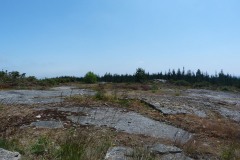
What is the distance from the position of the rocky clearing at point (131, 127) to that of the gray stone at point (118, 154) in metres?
0.02

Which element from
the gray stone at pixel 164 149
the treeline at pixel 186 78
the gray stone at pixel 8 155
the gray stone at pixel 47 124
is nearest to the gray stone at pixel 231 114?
the gray stone at pixel 164 149

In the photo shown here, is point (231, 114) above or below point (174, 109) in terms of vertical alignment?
below

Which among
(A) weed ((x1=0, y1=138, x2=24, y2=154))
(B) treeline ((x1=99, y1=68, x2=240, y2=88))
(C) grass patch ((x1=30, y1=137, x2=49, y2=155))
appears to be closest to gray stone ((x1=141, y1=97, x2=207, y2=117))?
(C) grass patch ((x1=30, y1=137, x2=49, y2=155))

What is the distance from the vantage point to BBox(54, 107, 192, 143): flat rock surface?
8.77 meters

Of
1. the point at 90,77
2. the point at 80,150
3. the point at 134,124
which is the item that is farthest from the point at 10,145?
the point at 90,77

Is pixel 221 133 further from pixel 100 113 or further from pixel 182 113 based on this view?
pixel 100 113

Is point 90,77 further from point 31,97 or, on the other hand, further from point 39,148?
point 39,148

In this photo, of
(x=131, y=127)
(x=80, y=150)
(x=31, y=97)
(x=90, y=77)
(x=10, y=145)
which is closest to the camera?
(x=80, y=150)

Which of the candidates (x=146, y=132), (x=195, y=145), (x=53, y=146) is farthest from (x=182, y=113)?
(x=53, y=146)

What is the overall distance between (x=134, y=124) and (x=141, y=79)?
31298 millimetres

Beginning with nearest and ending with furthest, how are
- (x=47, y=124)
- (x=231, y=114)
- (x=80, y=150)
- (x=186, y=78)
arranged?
(x=80, y=150) < (x=47, y=124) < (x=231, y=114) < (x=186, y=78)

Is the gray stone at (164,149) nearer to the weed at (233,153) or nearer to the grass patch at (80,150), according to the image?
the weed at (233,153)

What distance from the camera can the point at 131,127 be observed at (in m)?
9.20

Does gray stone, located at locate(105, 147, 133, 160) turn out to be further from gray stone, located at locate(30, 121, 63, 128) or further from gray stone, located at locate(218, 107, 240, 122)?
gray stone, located at locate(218, 107, 240, 122)
